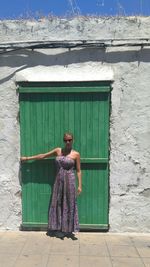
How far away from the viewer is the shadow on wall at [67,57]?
5.92m

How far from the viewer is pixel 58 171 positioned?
5902 millimetres

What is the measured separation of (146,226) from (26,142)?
2293 mm

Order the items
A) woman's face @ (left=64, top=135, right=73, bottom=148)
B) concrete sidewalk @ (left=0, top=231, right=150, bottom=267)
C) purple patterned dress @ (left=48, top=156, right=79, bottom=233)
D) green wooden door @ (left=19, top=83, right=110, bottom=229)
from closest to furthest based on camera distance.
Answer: concrete sidewalk @ (left=0, top=231, right=150, bottom=267)
woman's face @ (left=64, top=135, right=73, bottom=148)
purple patterned dress @ (left=48, top=156, right=79, bottom=233)
green wooden door @ (left=19, top=83, right=110, bottom=229)

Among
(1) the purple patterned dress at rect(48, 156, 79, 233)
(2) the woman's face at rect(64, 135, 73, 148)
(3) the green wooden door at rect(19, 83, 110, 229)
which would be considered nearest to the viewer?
(2) the woman's face at rect(64, 135, 73, 148)

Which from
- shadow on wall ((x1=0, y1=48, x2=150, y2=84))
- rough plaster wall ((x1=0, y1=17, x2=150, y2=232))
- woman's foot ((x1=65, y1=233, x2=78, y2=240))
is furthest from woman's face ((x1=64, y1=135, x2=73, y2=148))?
woman's foot ((x1=65, y1=233, x2=78, y2=240))

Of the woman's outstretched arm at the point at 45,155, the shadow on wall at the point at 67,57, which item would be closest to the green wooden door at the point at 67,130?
the woman's outstretched arm at the point at 45,155

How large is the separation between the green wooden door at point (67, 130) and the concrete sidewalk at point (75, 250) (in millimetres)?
312

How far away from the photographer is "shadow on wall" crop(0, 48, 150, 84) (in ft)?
19.4

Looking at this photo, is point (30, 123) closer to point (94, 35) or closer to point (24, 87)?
point (24, 87)

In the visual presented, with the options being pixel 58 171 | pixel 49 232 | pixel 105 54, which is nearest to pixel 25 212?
pixel 49 232

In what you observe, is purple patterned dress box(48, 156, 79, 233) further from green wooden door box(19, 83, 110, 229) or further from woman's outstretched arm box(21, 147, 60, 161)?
green wooden door box(19, 83, 110, 229)

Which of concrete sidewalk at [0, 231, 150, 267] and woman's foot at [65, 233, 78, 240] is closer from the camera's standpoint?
concrete sidewalk at [0, 231, 150, 267]

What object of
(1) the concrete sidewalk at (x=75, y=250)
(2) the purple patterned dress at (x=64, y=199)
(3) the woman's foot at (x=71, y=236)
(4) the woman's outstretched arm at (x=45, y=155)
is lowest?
(1) the concrete sidewalk at (x=75, y=250)

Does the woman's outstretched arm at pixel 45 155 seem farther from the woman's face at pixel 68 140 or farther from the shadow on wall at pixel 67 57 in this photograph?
the shadow on wall at pixel 67 57
